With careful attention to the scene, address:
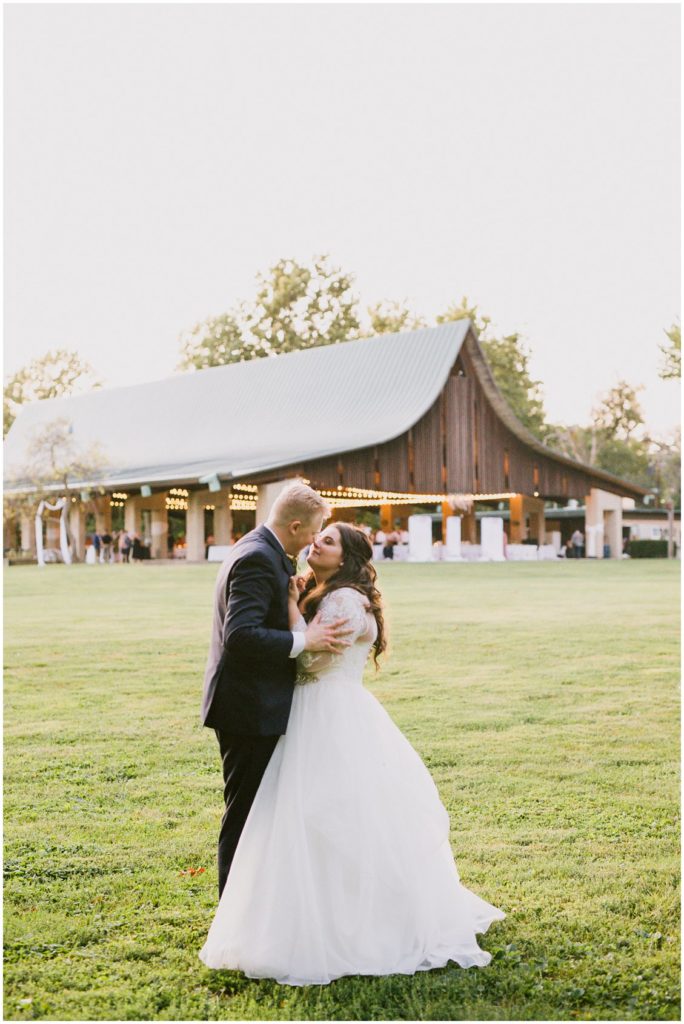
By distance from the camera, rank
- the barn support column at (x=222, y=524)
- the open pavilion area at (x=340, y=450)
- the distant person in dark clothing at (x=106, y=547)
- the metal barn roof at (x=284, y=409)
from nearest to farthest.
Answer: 1. the open pavilion area at (x=340, y=450)
2. the barn support column at (x=222, y=524)
3. the metal barn roof at (x=284, y=409)
4. the distant person in dark clothing at (x=106, y=547)

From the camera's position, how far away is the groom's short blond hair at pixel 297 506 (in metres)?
4.00

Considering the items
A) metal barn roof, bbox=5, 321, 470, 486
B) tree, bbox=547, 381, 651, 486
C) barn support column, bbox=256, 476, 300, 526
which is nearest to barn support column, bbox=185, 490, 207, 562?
metal barn roof, bbox=5, 321, 470, 486

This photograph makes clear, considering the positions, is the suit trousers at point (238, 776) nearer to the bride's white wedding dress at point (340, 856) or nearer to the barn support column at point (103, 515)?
the bride's white wedding dress at point (340, 856)

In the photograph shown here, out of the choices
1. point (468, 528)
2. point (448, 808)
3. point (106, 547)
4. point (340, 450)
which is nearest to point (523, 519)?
point (468, 528)

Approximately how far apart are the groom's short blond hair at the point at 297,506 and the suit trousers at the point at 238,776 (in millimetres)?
799

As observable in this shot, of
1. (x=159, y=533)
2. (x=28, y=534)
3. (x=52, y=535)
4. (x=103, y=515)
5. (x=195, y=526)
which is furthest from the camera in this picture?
(x=52, y=535)

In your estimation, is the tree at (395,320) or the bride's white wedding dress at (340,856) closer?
the bride's white wedding dress at (340,856)

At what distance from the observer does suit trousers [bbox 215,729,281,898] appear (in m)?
4.08

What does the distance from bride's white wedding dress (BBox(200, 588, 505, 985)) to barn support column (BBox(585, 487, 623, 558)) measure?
39.8m

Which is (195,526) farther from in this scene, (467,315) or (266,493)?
(467,315)

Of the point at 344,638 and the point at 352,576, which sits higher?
the point at 352,576

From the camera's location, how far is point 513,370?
183 ft

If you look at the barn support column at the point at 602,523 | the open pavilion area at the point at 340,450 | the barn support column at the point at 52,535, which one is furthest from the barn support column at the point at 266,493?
the barn support column at the point at 602,523

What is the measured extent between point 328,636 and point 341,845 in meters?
0.73
